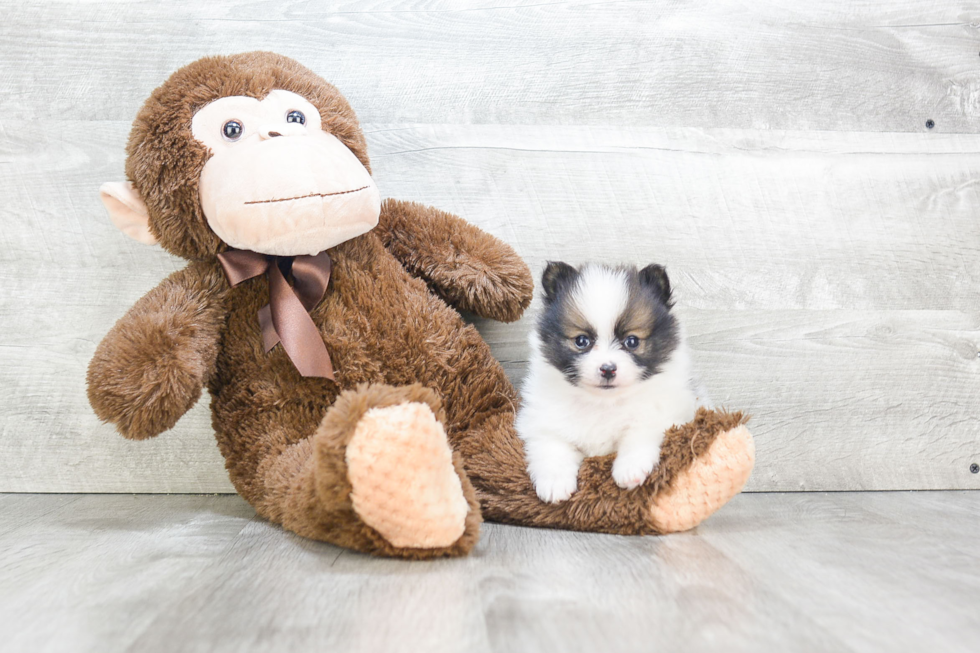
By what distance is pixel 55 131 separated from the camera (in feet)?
5.53

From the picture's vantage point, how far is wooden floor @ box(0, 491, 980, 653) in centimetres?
83

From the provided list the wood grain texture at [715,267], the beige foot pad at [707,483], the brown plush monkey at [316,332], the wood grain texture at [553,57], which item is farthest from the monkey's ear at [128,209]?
the beige foot pad at [707,483]

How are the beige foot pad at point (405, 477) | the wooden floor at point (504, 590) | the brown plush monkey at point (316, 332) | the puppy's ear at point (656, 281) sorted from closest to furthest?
the wooden floor at point (504, 590) → the beige foot pad at point (405, 477) → the brown plush monkey at point (316, 332) → the puppy's ear at point (656, 281)

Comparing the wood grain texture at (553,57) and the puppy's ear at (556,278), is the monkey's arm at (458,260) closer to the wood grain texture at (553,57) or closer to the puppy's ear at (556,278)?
the puppy's ear at (556,278)

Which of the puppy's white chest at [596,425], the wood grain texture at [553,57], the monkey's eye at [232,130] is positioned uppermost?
the wood grain texture at [553,57]

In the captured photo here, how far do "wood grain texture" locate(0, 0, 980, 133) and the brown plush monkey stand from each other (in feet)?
1.01

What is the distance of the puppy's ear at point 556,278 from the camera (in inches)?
54.5

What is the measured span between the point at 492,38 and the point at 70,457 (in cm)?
133

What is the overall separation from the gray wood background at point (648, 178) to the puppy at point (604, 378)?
1.17 ft

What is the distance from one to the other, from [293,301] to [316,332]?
0.07 meters

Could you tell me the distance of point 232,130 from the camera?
1.32 m

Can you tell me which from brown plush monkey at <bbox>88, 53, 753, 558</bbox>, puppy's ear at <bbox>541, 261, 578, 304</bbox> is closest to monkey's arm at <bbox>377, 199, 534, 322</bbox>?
brown plush monkey at <bbox>88, 53, 753, 558</bbox>

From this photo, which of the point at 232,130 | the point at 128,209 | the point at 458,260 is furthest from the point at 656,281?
the point at 128,209

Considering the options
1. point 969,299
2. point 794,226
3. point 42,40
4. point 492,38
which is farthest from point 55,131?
point 969,299
